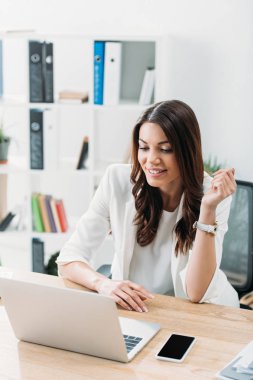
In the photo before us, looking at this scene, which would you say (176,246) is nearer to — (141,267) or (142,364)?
(141,267)

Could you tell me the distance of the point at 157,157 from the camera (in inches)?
87.4

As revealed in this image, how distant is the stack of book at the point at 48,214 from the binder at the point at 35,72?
562 millimetres

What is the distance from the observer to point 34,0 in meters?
3.95

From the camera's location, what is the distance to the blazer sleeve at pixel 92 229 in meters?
2.41

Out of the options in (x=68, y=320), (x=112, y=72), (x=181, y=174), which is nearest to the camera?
(x=68, y=320)

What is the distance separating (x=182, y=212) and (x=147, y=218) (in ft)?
0.44

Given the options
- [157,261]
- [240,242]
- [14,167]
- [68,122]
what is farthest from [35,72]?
[157,261]

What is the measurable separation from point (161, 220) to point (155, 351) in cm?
74

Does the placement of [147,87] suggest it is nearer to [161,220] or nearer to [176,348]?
[161,220]

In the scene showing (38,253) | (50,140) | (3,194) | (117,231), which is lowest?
(38,253)

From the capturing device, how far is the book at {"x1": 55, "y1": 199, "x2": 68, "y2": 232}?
387 cm

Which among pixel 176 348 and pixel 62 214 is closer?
pixel 176 348

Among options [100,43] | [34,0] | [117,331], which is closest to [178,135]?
[117,331]

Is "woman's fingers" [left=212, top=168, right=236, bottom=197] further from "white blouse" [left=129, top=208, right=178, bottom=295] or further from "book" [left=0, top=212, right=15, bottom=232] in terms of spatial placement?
"book" [left=0, top=212, right=15, bottom=232]
